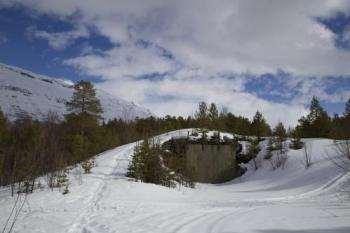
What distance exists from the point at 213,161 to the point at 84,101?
18.7 m

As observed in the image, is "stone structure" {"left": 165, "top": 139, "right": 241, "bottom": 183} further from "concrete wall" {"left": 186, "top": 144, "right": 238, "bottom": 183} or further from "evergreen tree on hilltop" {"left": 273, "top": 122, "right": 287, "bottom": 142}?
"evergreen tree on hilltop" {"left": 273, "top": 122, "right": 287, "bottom": 142}

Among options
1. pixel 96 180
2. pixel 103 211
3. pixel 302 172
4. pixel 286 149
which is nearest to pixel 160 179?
pixel 96 180

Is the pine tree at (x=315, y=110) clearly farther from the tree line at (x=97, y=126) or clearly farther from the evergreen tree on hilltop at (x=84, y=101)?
the evergreen tree on hilltop at (x=84, y=101)

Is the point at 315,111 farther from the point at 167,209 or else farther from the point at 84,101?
the point at 167,209

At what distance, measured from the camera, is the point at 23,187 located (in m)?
14.1

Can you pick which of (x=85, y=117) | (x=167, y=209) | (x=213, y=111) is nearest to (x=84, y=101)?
(x=85, y=117)

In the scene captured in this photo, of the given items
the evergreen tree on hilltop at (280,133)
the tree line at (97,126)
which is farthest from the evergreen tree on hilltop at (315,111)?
the evergreen tree on hilltop at (280,133)

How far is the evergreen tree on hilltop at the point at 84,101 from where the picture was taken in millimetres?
42281

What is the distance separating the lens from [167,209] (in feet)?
39.5

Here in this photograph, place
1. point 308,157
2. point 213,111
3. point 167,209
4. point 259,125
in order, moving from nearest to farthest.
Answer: point 167,209 → point 308,157 → point 259,125 → point 213,111

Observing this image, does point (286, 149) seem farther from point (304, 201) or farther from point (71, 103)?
point (71, 103)

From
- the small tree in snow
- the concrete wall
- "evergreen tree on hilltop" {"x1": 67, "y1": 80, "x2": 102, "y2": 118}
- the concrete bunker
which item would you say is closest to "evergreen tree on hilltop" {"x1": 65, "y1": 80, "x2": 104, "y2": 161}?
"evergreen tree on hilltop" {"x1": 67, "y1": 80, "x2": 102, "y2": 118}

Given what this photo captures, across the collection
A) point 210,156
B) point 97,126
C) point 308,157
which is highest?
point 97,126

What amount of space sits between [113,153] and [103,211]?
14.3 meters
